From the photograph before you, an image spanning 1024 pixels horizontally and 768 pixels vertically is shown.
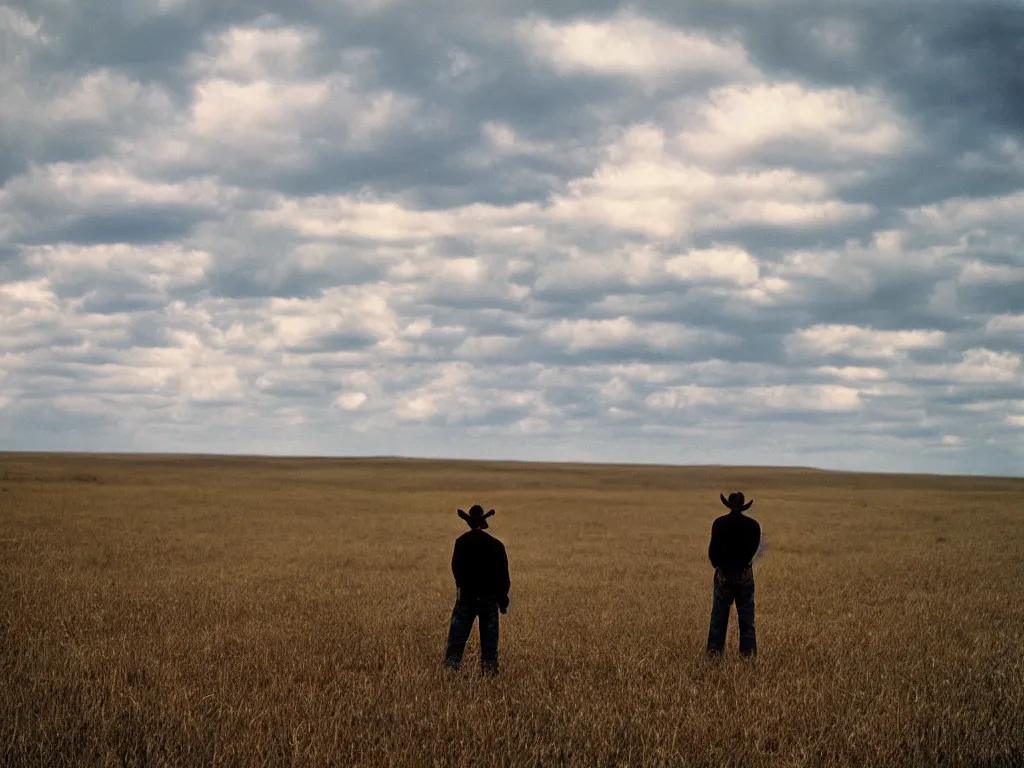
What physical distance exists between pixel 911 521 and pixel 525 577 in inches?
1048

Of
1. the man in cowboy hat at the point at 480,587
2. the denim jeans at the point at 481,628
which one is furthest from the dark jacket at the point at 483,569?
the denim jeans at the point at 481,628

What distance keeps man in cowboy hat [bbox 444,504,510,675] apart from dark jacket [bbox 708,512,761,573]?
3091mm

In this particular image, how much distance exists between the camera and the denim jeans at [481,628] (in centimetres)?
1087

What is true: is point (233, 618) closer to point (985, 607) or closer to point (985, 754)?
point (985, 754)

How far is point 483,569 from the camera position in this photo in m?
10.8

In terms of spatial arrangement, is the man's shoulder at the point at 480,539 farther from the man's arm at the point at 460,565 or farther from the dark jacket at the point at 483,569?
the man's arm at the point at 460,565

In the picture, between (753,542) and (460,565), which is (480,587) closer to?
(460,565)

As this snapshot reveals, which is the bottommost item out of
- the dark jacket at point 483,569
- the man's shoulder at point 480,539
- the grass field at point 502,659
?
the grass field at point 502,659

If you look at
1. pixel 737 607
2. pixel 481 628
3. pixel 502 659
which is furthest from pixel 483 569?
pixel 737 607

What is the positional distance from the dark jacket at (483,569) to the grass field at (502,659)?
105 centimetres

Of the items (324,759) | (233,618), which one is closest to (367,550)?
(233,618)

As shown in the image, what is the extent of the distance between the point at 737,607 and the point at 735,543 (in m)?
0.93

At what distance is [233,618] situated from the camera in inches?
589

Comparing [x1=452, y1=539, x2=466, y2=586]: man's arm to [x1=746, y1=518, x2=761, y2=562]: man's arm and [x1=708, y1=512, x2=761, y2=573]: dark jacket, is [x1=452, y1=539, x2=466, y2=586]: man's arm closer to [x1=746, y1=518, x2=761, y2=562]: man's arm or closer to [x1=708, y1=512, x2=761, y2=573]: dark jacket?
[x1=708, y1=512, x2=761, y2=573]: dark jacket
